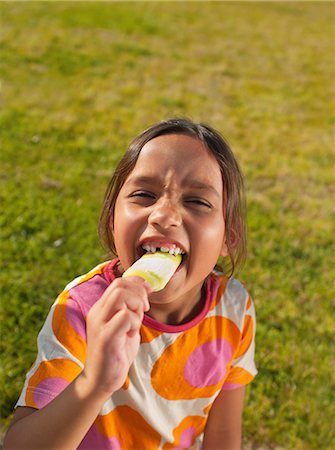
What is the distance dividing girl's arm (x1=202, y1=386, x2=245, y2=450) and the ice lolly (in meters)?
0.80

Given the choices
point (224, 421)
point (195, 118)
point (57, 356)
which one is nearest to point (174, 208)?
point (57, 356)

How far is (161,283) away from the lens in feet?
5.00

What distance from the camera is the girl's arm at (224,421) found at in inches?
87.1

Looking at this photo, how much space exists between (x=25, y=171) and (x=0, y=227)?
81 cm

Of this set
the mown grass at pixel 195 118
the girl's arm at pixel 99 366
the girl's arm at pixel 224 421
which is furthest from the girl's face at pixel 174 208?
the mown grass at pixel 195 118

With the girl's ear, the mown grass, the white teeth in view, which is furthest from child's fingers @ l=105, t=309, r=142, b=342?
the mown grass

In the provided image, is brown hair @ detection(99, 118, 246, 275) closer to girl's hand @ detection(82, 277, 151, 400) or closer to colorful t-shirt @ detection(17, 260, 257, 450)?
colorful t-shirt @ detection(17, 260, 257, 450)

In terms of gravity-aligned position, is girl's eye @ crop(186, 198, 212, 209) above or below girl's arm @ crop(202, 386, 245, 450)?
above

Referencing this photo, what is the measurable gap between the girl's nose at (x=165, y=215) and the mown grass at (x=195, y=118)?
4.76 ft

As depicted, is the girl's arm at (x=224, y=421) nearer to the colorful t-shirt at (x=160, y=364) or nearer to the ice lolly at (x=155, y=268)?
the colorful t-shirt at (x=160, y=364)

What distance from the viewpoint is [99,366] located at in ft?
4.24

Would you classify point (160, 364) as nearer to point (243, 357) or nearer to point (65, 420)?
point (243, 357)

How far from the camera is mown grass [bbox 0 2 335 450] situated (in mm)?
3098

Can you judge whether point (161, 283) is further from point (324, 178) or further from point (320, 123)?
point (320, 123)
